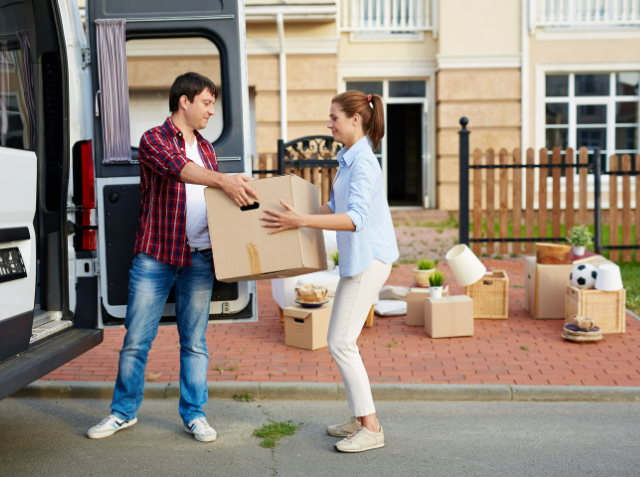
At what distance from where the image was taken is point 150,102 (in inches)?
173

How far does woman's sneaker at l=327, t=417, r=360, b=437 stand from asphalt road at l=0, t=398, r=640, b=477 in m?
0.06

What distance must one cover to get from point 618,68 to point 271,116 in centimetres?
757

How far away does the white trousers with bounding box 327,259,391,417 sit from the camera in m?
3.70

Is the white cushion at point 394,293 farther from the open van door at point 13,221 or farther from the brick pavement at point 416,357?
the open van door at point 13,221

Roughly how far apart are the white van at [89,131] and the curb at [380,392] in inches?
31.9

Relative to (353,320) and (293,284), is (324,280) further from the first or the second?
(353,320)

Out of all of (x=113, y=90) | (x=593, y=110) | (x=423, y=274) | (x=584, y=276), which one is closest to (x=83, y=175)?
(x=113, y=90)

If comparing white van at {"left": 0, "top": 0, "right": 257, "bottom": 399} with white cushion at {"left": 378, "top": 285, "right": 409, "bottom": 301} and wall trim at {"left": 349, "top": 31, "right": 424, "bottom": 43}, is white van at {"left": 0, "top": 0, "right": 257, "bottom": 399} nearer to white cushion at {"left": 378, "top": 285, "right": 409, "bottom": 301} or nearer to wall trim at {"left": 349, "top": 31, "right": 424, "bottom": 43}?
white cushion at {"left": 378, "top": 285, "right": 409, "bottom": 301}

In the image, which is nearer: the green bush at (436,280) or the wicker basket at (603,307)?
the wicker basket at (603,307)

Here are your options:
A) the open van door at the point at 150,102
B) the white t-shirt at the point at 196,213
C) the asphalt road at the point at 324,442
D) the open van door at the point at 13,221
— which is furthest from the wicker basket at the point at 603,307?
the open van door at the point at 13,221

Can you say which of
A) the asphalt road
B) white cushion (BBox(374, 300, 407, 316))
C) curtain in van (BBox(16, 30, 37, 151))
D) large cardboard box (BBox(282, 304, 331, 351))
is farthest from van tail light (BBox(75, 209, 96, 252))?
white cushion (BBox(374, 300, 407, 316))

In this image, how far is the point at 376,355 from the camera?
5730mm

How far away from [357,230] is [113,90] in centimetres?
176

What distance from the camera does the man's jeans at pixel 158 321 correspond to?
3846 millimetres
